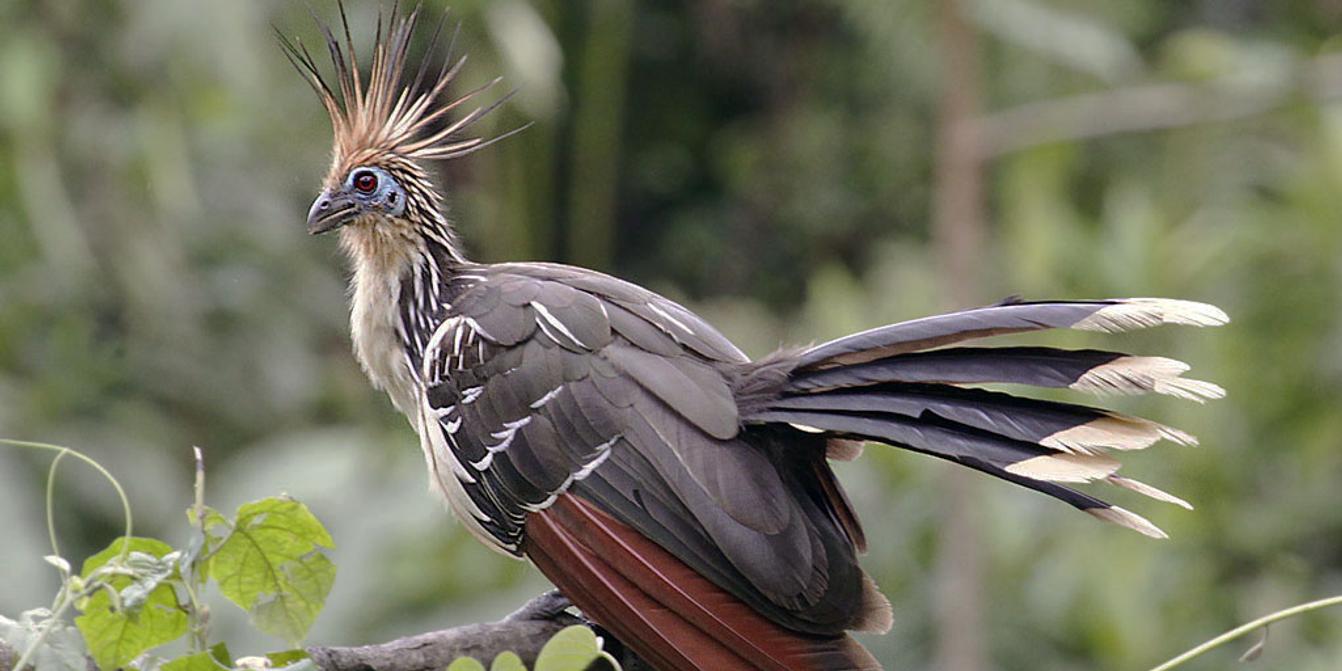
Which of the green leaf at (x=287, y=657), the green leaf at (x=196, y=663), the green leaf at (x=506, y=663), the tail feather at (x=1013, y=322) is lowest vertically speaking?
the green leaf at (x=287, y=657)

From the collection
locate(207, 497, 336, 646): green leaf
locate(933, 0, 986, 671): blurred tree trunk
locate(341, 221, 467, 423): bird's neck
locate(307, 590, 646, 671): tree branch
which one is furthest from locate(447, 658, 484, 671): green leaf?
locate(933, 0, 986, 671): blurred tree trunk

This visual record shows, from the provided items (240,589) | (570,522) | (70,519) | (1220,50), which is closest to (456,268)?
(570,522)

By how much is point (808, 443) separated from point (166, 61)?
4.27m

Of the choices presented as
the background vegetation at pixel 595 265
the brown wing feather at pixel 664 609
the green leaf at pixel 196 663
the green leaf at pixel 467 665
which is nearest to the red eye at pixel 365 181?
the brown wing feather at pixel 664 609

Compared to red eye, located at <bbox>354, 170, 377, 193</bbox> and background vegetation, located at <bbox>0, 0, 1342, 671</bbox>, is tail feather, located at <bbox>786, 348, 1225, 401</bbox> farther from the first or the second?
background vegetation, located at <bbox>0, 0, 1342, 671</bbox>

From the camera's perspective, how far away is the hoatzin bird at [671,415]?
2.42 metres

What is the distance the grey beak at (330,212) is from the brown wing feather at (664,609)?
2.46 feet

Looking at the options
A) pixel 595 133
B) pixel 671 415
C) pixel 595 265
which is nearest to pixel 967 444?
pixel 671 415

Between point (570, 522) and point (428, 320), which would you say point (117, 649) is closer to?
point (570, 522)

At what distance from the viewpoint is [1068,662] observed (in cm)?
611

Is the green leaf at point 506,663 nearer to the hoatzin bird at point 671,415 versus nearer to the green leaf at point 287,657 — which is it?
the green leaf at point 287,657

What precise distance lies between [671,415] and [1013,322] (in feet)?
2.03

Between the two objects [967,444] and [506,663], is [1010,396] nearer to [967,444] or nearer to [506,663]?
[967,444]

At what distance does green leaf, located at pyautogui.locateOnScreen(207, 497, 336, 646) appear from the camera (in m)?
2.17
